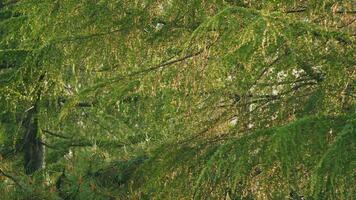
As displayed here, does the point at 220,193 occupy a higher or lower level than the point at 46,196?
higher

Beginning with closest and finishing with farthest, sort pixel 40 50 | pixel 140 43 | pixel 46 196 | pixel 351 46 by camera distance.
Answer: pixel 351 46 → pixel 140 43 → pixel 40 50 → pixel 46 196

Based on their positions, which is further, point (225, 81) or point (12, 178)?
→ point (12, 178)

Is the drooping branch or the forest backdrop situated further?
the drooping branch

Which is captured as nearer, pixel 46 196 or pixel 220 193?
pixel 220 193

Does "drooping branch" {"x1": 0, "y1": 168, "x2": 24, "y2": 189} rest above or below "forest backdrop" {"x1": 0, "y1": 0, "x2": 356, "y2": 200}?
below

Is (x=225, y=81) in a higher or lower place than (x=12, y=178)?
higher

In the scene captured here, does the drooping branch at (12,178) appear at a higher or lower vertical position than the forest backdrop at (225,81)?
lower

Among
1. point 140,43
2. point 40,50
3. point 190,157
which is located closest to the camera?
point 190,157

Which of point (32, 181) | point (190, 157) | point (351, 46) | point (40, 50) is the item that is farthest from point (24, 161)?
point (351, 46)

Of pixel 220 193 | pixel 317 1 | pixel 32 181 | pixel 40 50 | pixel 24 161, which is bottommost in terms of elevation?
pixel 24 161

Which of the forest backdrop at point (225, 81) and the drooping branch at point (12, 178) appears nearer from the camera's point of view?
the forest backdrop at point (225, 81)

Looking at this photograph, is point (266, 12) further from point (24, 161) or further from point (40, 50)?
point (24, 161)
